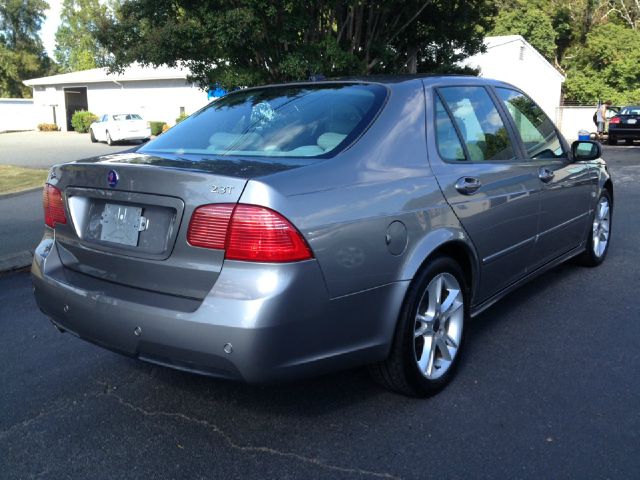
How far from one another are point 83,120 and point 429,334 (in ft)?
129

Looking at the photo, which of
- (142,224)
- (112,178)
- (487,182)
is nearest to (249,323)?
(142,224)

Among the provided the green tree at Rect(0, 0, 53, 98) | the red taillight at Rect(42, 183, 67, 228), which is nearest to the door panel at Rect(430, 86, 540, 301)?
the red taillight at Rect(42, 183, 67, 228)

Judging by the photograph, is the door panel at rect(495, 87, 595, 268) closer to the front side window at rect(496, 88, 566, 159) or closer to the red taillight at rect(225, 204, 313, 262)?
the front side window at rect(496, 88, 566, 159)

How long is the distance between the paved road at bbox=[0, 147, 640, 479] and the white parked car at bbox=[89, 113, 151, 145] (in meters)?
26.8

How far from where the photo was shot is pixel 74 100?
4391cm

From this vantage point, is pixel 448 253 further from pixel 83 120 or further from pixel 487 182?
pixel 83 120

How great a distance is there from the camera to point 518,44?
1340 inches

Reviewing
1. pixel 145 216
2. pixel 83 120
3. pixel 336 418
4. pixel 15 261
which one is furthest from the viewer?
pixel 83 120

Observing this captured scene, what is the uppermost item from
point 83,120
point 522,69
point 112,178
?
point 522,69

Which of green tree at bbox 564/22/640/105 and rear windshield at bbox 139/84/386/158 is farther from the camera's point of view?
green tree at bbox 564/22/640/105

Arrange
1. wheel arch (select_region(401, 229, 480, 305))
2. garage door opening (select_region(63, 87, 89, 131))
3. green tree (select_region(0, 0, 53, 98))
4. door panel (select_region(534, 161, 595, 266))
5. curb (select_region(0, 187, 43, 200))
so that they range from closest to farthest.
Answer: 1. wheel arch (select_region(401, 229, 480, 305))
2. door panel (select_region(534, 161, 595, 266))
3. curb (select_region(0, 187, 43, 200))
4. garage door opening (select_region(63, 87, 89, 131))
5. green tree (select_region(0, 0, 53, 98))

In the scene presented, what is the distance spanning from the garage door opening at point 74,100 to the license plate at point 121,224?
143 feet

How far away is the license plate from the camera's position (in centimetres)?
289

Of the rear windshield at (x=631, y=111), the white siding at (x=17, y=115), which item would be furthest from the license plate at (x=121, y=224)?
the white siding at (x=17, y=115)
